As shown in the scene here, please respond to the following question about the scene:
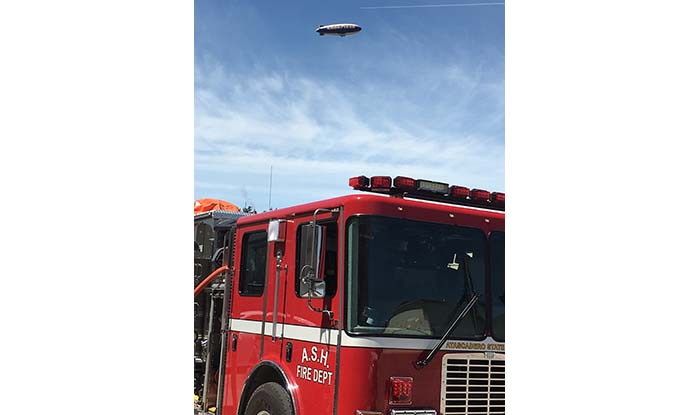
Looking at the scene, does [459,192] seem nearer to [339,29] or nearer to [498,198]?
[498,198]

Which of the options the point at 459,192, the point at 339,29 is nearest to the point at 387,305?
the point at 459,192

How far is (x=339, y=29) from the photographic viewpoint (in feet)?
8.79

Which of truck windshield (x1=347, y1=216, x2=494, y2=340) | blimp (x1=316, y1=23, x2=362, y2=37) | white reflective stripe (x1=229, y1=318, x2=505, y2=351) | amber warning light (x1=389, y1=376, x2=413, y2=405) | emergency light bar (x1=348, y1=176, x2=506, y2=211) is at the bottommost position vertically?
amber warning light (x1=389, y1=376, x2=413, y2=405)

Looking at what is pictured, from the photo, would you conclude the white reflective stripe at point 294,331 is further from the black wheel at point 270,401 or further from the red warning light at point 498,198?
the red warning light at point 498,198

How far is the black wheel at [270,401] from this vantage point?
416 centimetres

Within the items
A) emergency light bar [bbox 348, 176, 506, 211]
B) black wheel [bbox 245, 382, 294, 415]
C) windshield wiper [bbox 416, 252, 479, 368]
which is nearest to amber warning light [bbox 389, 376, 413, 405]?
windshield wiper [bbox 416, 252, 479, 368]

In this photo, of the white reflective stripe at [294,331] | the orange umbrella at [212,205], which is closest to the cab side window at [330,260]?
the white reflective stripe at [294,331]

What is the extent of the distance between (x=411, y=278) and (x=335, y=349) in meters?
0.59

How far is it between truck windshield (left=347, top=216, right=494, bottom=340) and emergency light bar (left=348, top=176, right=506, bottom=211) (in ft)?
0.67

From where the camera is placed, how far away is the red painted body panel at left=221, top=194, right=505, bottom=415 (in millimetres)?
3709

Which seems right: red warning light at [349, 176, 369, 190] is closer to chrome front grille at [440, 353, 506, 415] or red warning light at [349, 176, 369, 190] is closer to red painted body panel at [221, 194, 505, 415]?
red painted body panel at [221, 194, 505, 415]
